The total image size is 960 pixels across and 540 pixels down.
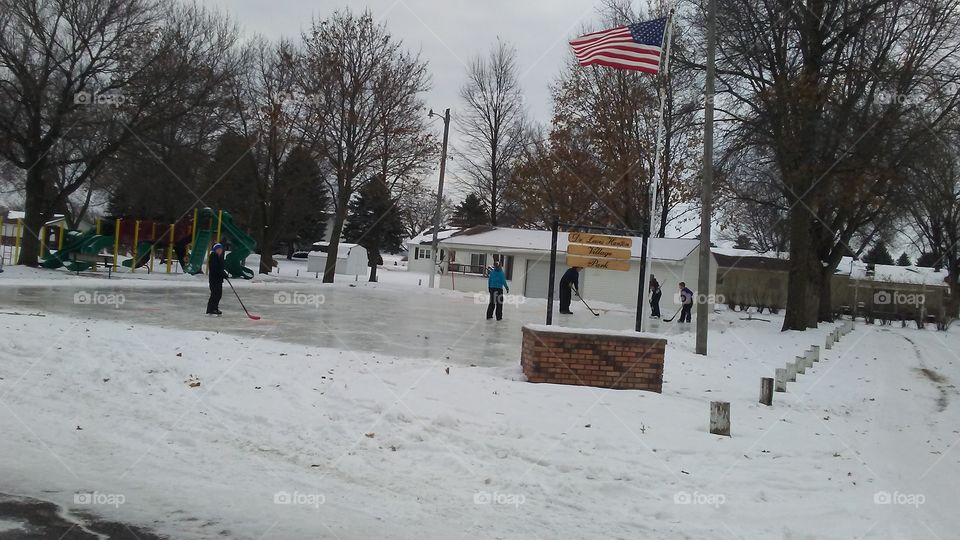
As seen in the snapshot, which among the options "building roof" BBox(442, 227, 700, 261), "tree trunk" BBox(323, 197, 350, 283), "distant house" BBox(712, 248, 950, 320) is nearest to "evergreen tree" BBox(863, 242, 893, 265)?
"distant house" BBox(712, 248, 950, 320)

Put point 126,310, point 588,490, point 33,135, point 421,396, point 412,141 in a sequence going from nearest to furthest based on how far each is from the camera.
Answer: point 588,490 → point 421,396 → point 126,310 → point 33,135 → point 412,141

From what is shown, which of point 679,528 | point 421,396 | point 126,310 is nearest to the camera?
point 679,528

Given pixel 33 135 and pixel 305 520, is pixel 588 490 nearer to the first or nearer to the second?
pixel 305 520

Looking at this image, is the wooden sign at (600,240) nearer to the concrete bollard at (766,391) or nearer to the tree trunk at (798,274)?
the concrete bollard at (766,391)

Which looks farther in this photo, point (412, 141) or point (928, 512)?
point (412, 141)

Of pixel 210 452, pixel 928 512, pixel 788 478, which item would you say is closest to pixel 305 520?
pixel 210 452

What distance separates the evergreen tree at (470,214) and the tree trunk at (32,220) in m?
37.7

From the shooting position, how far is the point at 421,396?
9164 mm

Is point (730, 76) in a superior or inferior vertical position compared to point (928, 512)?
superior

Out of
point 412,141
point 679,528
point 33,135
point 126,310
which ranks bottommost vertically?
point 679,528

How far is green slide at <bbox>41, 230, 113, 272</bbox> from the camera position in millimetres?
27031

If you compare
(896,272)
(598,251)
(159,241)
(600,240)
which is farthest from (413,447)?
(896,272)

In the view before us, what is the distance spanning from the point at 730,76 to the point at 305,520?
24857 millimetres

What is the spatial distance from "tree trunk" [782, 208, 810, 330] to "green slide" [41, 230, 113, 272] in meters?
25.6
